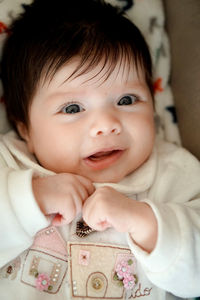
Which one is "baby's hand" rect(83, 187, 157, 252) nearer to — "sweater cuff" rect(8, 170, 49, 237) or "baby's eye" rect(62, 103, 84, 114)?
"sweater cuff" rect(8, 170, 49, 237)

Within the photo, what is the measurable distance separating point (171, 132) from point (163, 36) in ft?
1.31

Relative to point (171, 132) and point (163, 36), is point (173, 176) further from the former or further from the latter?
point (163, 36)

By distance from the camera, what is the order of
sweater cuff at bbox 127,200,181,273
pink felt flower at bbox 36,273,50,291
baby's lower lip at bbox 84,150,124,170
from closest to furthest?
sweater cuff at bbox 127,200,181,273 → pink felt flower at bbox 36,273,50,291 → baby's lower lip at bbox 84,150,124,170

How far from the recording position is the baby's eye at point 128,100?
1.19m

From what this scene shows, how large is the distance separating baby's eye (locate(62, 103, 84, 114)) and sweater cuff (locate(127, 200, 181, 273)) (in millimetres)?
391

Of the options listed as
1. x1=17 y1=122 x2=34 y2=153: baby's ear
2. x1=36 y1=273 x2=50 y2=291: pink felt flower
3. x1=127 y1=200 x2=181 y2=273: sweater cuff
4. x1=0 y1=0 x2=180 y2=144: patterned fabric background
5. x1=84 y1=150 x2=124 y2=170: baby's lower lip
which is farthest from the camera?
x1=0 y1=0 x2=180 y2=144: patterned fabric background

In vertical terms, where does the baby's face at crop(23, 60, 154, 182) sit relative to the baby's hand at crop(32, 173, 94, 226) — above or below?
above

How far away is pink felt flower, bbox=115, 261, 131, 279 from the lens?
3.48 feet

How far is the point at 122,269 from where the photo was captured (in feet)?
3.50

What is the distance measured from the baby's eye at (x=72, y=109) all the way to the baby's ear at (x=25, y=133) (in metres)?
0.20

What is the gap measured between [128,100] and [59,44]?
0.29 metres

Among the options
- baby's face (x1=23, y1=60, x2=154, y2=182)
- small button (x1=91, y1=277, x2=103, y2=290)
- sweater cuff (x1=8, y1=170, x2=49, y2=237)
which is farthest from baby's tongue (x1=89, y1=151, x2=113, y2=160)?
small button (x1=91, y1=277, x2=103, y2=290)

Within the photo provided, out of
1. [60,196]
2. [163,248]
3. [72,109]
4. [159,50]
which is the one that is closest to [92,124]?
[72,109]

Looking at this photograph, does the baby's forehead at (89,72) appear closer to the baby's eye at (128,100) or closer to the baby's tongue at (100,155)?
the baby's eye at (128,100)
